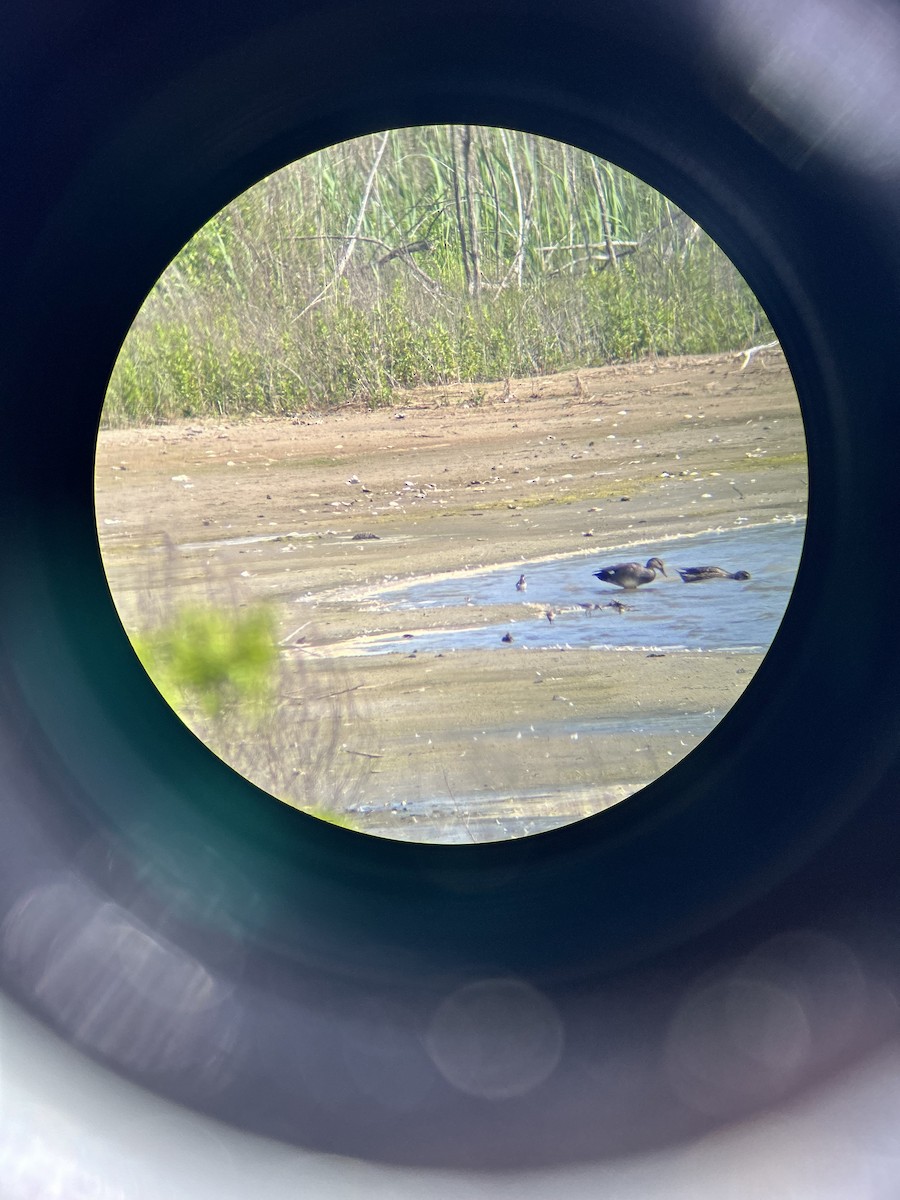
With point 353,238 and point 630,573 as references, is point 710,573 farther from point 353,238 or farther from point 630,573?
point 353,238

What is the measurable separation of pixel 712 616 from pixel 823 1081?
417cm

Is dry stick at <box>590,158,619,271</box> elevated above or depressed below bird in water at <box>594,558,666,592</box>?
above

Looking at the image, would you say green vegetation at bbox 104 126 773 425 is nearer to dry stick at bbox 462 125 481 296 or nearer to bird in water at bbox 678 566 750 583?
dry stick at bbox 462 125 481 296

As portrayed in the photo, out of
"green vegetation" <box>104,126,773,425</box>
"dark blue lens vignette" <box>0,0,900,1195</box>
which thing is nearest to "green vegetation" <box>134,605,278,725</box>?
"green vegetation" <box>104,126,773,425</box>

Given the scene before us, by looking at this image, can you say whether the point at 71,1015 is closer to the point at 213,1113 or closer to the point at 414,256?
the point at 213,1113

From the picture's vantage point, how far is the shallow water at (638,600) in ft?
14.5

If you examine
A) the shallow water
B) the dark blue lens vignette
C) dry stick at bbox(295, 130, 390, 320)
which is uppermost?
dry stick at bbox(295, 130, 390, 320)

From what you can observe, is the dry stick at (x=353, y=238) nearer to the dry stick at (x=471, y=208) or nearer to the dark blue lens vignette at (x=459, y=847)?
the dry stick at (x=471, y=208)

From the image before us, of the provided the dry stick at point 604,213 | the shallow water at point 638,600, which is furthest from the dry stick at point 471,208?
the shallow water at point 638,600

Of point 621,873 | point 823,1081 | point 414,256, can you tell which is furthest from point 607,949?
point 414,256

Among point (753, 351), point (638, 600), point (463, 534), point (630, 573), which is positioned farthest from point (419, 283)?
point (638, 600)

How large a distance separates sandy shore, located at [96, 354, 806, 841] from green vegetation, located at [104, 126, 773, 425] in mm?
161

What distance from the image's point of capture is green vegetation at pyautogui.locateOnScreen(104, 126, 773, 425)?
12.0 ft

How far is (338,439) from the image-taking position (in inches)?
167
